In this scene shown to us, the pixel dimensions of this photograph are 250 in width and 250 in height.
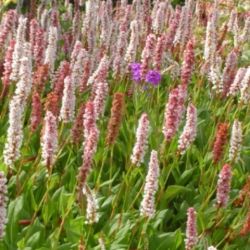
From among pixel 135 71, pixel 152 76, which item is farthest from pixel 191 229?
pixel 135 71

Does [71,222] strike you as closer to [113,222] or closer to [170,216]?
[113,222]

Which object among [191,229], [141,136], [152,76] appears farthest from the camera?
[152,76]

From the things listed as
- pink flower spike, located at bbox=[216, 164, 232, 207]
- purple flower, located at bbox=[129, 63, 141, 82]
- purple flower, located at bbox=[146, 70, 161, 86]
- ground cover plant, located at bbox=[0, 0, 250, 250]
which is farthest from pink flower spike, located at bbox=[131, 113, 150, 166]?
purple flower, located at bbox=[129, 63, 141, 82]

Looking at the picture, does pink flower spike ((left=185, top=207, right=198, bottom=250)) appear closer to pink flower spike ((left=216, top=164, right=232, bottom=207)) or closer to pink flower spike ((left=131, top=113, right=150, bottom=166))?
pink flower spike ((left=216, top=164, right=232, bottom=207))

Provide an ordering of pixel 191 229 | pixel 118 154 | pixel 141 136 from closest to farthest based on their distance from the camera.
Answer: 1. pixel 191 229
2. pixel 141 136
3. pixel 118 154

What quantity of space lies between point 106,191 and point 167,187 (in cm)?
51

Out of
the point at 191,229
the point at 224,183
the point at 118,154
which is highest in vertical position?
the point at 118,154

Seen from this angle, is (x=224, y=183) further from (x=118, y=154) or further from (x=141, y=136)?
(x=118, y=154)

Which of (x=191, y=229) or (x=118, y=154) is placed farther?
(x=118, y=154)

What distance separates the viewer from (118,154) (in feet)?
16.6

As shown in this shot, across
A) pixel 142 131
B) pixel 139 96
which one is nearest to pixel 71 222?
pixel 142 131

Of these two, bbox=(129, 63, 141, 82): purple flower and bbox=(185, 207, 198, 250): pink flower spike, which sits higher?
bbox=(129, 63, 141, 82): purple flower

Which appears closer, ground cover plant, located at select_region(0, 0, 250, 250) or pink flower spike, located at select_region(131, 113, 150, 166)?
pink flower spike, located at select_region(131, 113, 150, 166)

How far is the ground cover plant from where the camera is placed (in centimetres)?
355
